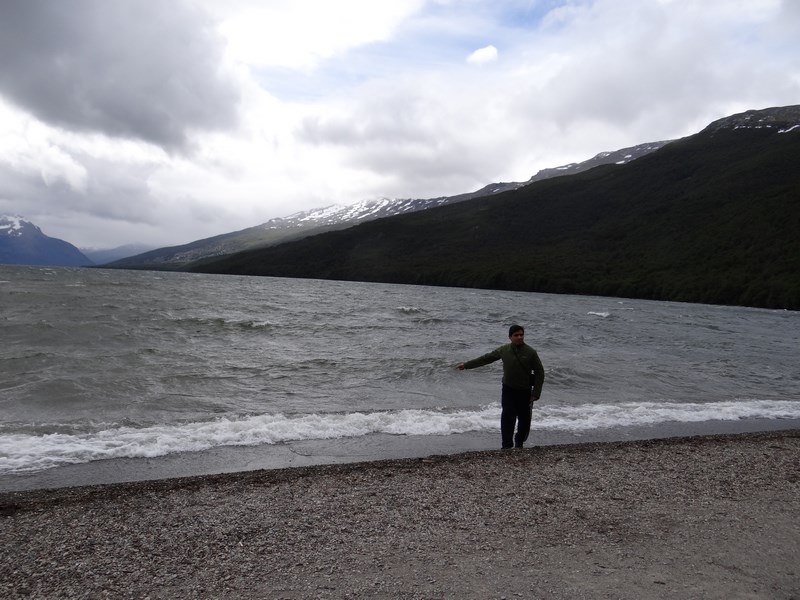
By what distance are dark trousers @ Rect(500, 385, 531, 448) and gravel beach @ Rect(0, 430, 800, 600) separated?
3.98ft

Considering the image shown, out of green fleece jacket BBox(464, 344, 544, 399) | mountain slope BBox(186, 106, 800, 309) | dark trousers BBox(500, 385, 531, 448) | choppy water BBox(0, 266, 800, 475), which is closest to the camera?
green fleece jacket BBox(464, 344, 544, 399)

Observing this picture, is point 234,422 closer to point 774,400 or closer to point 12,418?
point 12,418

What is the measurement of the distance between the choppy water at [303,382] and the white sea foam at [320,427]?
0.16 ft

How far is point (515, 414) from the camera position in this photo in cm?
1121

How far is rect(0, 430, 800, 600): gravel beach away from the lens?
5.44 metres

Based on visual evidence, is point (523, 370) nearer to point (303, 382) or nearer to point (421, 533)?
point (421, 533)

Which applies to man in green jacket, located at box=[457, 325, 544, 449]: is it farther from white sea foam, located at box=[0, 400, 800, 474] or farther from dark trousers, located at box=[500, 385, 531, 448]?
white sea foam, located at box=[0, 400, 800, 474]

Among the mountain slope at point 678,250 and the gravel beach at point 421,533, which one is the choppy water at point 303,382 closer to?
the gravel beach at point 421,533

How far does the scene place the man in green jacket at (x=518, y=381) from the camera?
10.8 m

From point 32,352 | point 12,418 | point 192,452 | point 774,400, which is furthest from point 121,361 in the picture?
point 774,400

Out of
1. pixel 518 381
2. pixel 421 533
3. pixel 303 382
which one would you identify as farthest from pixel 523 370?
pixel 303 382

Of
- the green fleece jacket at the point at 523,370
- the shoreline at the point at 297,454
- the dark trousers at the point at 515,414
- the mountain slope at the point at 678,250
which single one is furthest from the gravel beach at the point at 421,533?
the mountain slope at the point at 678,250

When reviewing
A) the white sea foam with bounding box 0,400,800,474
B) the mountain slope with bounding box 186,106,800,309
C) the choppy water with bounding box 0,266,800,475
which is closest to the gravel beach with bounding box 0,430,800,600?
the white sea foam with bounding box 0,400,800,474

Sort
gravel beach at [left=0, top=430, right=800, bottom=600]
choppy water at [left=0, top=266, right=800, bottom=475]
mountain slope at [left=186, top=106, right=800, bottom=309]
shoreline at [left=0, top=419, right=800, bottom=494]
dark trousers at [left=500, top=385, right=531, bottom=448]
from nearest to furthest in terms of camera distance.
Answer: gravel beach at [left=0, top=430, right=800, bottom=600]
shoreline at [left=0, top=419, right=800, bottom=494]
dark trousers at [left=500, top=385, right=531, bottom=448]
choppy water at [left=0, top=266, right=800, bottom=475]
mountain slope at [left=186, top=106, right=800, bottom=309]
